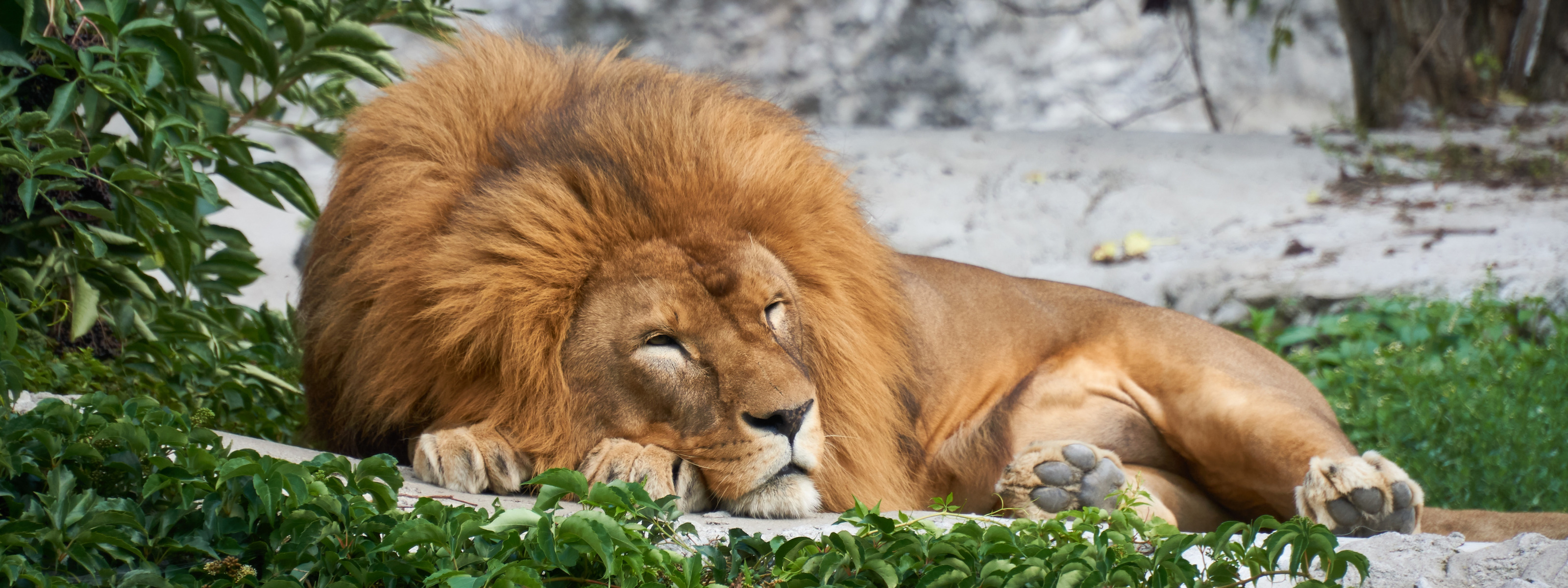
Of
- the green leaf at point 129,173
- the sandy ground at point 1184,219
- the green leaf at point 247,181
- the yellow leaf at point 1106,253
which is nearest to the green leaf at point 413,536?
the green leaf at point 129,173

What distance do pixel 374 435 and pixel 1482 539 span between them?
238 centimetres

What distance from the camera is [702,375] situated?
2.15 meters

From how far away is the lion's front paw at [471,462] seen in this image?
83.6 inches

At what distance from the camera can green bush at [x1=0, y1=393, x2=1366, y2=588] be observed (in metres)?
1.51

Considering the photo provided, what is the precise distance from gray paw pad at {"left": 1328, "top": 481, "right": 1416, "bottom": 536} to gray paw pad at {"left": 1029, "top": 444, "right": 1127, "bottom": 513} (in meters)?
0.43

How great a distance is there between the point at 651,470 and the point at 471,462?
1.09ft

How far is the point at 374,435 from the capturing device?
2.38 meters

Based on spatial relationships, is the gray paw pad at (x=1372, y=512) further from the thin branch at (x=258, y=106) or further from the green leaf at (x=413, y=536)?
the thin branch at (x=258, y=106)

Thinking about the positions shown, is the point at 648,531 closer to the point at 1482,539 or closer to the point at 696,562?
the point at 696,562

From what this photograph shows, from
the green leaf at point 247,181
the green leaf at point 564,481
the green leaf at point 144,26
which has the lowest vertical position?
the green leaf at point 564,481

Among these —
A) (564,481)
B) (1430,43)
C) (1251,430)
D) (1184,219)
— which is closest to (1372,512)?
(1251,430)

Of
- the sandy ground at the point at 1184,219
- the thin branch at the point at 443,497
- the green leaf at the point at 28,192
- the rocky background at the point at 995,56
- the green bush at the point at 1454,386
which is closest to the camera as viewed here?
the thin branch at the point at 443,497

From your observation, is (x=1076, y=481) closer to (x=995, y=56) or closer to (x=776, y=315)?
(x=776, y=315)

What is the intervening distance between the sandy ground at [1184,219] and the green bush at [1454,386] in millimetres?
219
